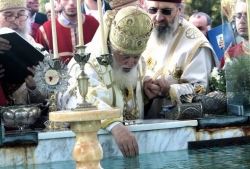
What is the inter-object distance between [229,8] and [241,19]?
24cm

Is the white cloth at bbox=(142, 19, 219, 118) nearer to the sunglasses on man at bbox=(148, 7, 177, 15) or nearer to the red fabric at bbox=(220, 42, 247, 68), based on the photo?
the sunglasses on man at bbox=(148, 7, 177, 15)

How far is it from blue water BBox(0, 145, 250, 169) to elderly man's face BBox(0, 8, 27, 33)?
2.08 m

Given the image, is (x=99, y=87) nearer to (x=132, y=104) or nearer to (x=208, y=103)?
(x=132, y=104)

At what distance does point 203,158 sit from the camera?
20.1 ft

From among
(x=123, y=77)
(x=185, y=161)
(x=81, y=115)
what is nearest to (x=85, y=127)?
(x=81, y=115)

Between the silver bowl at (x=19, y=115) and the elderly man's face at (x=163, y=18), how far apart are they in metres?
2.15

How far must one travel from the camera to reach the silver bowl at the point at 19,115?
20.9ft

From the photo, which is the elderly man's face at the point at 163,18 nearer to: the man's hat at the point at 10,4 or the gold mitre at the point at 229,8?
the gold mitre at the point at 229,8

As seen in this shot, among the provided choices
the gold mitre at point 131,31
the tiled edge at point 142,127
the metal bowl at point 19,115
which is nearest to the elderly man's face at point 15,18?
the gold mitre at point 131,31

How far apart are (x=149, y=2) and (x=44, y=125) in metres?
2.06

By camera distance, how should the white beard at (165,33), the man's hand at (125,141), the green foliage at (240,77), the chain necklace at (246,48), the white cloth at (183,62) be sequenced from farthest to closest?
the white beard at (165,33), the white cloth at (183,62), the green foliage at (240,77), the chain necklace at (246,48), the man's hand at (125,141)

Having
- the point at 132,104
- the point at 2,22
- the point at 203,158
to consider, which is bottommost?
the point at 203,158

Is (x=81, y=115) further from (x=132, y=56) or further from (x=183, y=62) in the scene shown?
(x=183, y=62)

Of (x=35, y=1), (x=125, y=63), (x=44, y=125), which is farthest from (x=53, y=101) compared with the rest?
(x=35, y=1)
